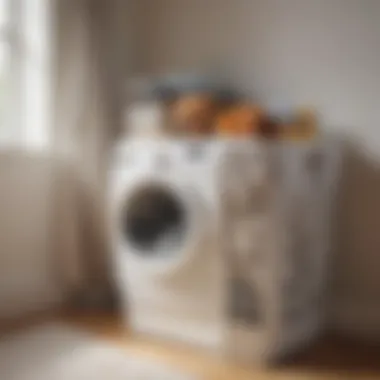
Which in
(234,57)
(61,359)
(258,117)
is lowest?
(61,359)

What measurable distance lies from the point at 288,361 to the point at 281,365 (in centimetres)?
5

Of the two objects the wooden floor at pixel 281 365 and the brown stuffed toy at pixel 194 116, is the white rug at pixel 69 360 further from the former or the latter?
the brown stuffed toy at pixel 194 116

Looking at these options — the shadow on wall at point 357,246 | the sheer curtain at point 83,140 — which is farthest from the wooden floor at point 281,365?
the sheer curtain at point 83,140

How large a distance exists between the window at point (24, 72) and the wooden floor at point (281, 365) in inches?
33.0

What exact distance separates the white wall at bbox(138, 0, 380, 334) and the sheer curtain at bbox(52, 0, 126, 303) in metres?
0.54

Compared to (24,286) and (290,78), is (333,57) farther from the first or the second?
(24,286)

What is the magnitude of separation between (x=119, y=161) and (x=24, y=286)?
710mm

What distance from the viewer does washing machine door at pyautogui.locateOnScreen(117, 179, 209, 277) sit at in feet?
8.16

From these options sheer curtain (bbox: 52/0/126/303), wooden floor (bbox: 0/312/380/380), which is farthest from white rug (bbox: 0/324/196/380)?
sheer curtain (bbox: 52/0/126/303)

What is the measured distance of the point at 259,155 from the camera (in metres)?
2.33

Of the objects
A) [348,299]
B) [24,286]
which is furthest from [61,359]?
[348,299]

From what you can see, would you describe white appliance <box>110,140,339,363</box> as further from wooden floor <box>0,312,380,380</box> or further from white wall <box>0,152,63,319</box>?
white wall <box>0,152,63,319</box>

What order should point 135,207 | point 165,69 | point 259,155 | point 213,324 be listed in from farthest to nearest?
1. point 165,69
2. point 135,207
3. point 213,324
4. point 259,155

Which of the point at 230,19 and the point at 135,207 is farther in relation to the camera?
the point at 230,19
